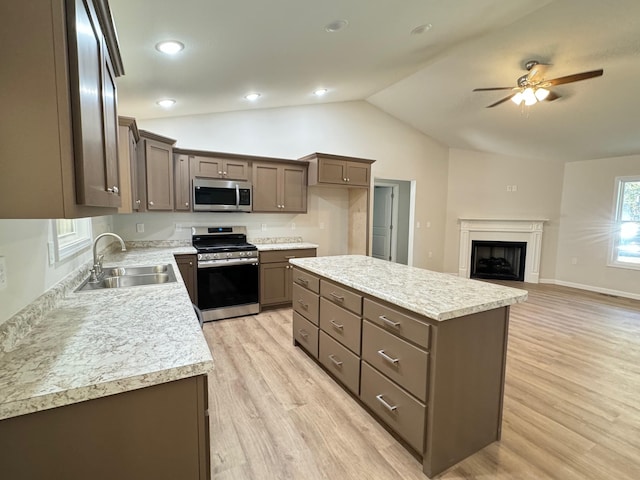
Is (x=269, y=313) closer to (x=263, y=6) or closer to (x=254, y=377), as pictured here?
(x=254, y=377)

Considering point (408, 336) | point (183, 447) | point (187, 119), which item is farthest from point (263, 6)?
point (187, 119)

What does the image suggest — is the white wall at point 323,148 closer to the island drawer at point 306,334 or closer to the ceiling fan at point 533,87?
the island drawer at point 306,334

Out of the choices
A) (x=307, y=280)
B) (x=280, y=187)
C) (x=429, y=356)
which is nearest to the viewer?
(x=429, y=356)

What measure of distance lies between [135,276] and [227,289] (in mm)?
1454

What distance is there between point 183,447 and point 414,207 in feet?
19.3

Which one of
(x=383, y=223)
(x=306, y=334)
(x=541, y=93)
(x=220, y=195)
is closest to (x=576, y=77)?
(x=541, y=93)

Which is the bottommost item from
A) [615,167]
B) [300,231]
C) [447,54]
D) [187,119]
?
[300,231]

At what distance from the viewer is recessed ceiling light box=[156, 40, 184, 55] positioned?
2029 millimetres

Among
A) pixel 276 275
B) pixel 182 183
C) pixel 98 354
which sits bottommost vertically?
pixel 276 275

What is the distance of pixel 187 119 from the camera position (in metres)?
4.01

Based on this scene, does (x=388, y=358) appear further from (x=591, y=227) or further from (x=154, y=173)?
(x=591, y=227)

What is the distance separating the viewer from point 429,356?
59.6 inches

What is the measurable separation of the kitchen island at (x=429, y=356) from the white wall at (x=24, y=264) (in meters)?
1.64

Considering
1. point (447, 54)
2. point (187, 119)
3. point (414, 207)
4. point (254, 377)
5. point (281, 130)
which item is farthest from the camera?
point (414, 207)
